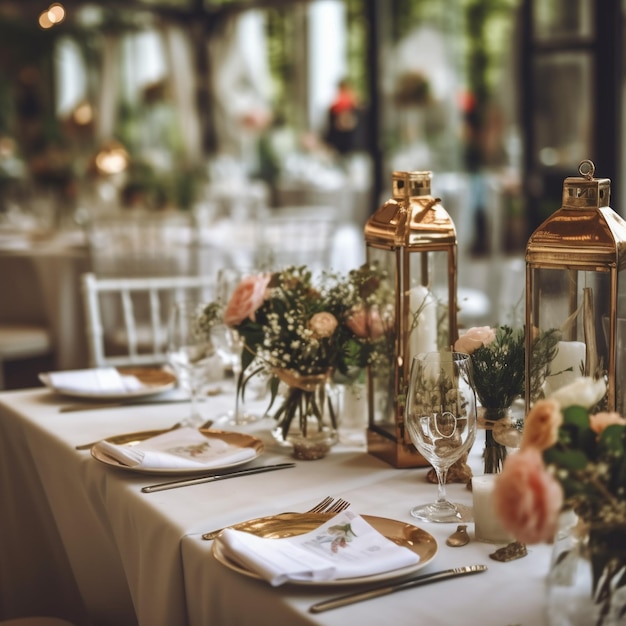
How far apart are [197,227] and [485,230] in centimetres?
388

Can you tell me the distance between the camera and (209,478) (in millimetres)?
1536

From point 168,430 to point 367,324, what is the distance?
0.42 m

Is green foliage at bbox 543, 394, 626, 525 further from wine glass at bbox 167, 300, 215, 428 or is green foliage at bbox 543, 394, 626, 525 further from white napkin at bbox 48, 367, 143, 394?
white napkin at bbox 48, 367, 143, 394

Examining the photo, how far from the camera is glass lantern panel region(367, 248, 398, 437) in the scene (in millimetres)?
1657

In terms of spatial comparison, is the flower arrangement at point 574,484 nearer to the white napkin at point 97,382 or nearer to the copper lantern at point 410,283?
the copper lantern at point 410,283

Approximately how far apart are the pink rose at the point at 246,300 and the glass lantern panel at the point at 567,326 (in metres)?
0.53

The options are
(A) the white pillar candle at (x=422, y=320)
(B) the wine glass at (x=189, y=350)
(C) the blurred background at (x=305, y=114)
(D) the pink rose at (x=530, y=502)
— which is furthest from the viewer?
(C) the blurred background at (x=305, y=114)

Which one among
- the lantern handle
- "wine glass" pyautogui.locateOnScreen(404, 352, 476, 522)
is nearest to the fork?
"wine glass" pyautogui.locateOnScreen(404, 352, 476, 522)

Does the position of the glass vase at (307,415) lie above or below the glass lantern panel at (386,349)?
below

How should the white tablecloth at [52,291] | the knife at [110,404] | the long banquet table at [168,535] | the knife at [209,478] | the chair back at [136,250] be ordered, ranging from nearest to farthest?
1. the long banquet table at [168,535]
2. the knife at [209,478]
3. the knife at [110,404]
4. the chair back at [136,250]
5. the white tablecloth at [52,291]

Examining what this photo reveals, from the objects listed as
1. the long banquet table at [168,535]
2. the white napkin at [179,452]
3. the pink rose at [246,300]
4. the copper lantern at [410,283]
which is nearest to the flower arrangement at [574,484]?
the long banquet table at [168,535]

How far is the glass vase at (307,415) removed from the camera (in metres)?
1.67

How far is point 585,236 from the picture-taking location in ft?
4.37

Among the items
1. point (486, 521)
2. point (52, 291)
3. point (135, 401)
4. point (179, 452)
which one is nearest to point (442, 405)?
point (486, 521)
